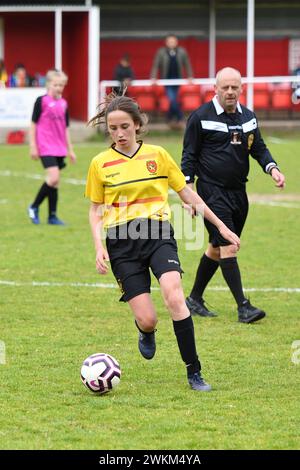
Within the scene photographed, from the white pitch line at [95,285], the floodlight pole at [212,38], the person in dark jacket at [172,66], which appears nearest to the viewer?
the white pitch line at [95,285]

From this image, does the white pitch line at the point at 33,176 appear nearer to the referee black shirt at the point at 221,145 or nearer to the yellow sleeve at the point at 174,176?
the referee black shirt at the point at 221,145

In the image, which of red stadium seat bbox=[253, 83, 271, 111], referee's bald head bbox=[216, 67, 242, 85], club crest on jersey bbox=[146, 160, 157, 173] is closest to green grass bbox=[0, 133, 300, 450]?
club crest on jersey bbox=[146, 160, 157, 173]

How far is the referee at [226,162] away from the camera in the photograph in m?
9.20

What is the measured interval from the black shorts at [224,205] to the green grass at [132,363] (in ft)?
2.47

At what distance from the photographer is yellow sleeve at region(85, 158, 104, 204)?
283 inches

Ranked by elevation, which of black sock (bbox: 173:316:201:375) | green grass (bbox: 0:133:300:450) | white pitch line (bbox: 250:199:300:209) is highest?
black sock (bbox: 173:316:201:375)

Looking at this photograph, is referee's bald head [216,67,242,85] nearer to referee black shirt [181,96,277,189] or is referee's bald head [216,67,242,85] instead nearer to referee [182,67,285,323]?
referee [182,67,285,323]

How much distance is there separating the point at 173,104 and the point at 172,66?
38.1 inches

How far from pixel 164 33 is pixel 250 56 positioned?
14.4ft

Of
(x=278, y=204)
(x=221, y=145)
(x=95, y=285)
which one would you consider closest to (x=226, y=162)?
(x=221, y=145)

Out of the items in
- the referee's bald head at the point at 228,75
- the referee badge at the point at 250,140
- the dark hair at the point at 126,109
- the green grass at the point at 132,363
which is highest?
the referee's bald head at the point at 228,75

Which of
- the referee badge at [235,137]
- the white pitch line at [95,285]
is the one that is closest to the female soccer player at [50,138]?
the white pitch line at [95,285]
